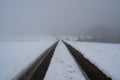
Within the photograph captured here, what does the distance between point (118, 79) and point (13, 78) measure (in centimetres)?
607

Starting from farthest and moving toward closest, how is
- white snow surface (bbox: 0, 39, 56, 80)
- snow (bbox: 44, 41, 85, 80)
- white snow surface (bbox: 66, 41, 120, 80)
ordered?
white snow surface (bbox: 0, 39, 56, 80) < white snow surface (bbox: 66, 41, 120, 80) < snow (bbox: 44, 41, 85, 80)

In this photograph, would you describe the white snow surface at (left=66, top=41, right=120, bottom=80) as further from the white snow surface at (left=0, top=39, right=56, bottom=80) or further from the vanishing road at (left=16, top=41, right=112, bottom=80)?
the white snow surface at (left=0, top=39, right=56, bottom=80)

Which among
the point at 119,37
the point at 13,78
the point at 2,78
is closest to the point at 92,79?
the point at 13,78

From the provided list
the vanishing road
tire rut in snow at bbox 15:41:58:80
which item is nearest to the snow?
the vanishing road

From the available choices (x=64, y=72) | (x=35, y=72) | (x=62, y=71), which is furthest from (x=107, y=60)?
(x=35, y=72)

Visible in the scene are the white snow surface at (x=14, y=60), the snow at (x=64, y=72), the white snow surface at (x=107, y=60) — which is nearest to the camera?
the snow at (x=64, y=72)

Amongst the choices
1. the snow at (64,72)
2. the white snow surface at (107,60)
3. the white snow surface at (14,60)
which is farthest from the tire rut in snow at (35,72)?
the white snow surface at (107,60)

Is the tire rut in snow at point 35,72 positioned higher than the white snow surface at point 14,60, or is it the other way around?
the tire rut in snow at point 35,72

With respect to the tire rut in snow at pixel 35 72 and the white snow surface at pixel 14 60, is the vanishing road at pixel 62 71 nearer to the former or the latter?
the tire rut in snow at pixel 35 72

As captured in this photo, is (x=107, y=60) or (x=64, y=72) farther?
(x=107, y=60)

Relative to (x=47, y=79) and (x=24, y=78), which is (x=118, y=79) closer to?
(x=47, y=79)

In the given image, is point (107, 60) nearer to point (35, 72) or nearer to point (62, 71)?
point (62, 71)

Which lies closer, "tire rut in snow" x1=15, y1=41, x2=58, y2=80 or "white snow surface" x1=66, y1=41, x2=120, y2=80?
"tire rut in snow" x1=15, y1=41, x2=58, y2=80

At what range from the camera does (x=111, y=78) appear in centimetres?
795
